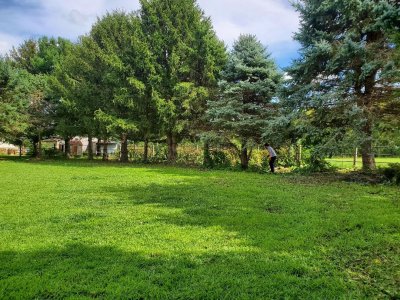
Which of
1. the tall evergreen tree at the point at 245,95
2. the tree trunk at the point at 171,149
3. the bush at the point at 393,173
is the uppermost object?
the tall evergreen tree at the point at 245,95

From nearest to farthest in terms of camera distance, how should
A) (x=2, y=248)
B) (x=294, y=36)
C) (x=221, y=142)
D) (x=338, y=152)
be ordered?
(x=2, y=248) → (x=338, y=152) → (x=294, y=36) → (x=221, y=142)

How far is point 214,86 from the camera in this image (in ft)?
58.6

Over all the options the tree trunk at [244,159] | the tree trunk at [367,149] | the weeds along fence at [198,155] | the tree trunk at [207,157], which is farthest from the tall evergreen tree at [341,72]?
the tree trunk at [207,157]

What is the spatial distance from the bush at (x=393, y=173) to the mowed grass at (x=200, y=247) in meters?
2.36

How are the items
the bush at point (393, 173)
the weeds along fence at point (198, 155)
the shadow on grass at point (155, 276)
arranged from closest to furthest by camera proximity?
the shadow on grass at point (155, 276) → the bush at point (393, 173) → the weeds along fence at point (198, 155)

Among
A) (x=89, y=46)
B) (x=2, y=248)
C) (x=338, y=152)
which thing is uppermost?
(x=89, y=46)

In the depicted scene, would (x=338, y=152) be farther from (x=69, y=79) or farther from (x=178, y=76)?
(x=69, y=79)

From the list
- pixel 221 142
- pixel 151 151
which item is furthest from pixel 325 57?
pixel 151 151

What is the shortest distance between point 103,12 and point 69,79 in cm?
556

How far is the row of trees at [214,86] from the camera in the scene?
1084 cm

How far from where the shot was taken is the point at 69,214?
231 inches

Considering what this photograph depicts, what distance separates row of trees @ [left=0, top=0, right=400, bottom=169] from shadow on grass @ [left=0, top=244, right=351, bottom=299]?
10.8 ft

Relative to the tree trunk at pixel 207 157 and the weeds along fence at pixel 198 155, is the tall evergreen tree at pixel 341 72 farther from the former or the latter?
the tree trunk at pixel 207 157

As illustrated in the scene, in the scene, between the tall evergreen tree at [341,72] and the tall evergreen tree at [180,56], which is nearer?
the tall evergreen tree at [341,72]
